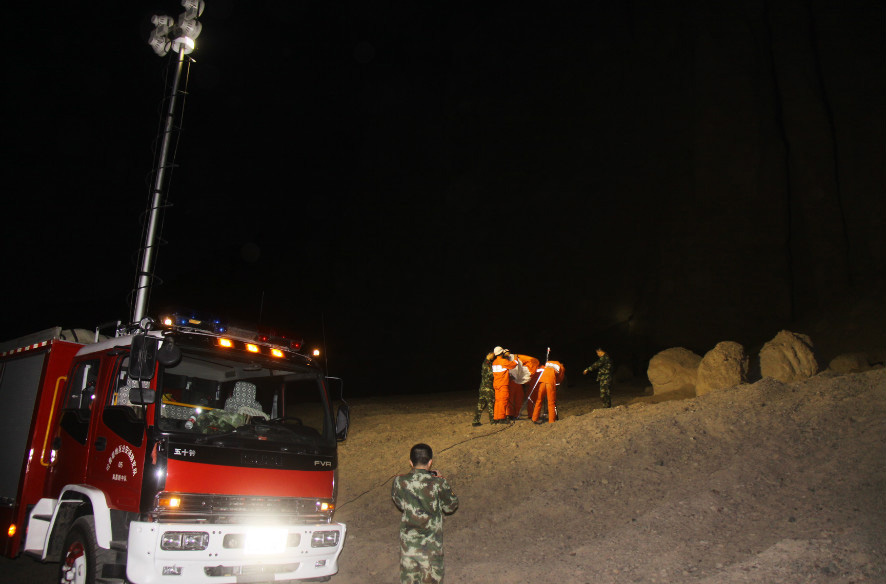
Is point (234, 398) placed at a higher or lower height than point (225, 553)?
higher

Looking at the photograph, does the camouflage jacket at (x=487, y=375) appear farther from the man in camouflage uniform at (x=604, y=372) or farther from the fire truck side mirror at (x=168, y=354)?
the fire truck side mirror at (x=168, y=354)

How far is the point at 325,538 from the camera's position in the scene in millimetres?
5945

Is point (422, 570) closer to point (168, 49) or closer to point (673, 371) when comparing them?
point (168, 49)

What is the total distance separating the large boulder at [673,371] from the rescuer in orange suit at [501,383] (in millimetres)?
4872

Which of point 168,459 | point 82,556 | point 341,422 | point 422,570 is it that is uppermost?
point 341,422

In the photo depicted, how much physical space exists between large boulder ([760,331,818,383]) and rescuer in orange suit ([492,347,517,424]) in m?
4.98

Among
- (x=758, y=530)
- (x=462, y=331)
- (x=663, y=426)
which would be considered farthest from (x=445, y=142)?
(x=758, y=530)

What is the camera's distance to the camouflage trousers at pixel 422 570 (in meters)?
5.35

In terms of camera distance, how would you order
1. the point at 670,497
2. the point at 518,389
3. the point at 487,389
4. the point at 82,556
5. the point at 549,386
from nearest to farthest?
the point at 82,556 < the point at 670,497 < the point at 549,386 < the point at 487,389 < the point at 518,389

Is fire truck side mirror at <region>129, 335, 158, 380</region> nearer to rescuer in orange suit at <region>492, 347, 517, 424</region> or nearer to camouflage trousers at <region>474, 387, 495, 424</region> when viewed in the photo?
rescuer in orange suit at <region>492, 347, 517, 424</region>

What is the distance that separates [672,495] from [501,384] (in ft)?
17.2

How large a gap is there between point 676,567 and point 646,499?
1685mm

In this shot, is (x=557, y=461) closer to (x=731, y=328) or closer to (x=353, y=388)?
(x=731, y=328)

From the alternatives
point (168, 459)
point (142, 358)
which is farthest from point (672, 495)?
point (142, 358)
